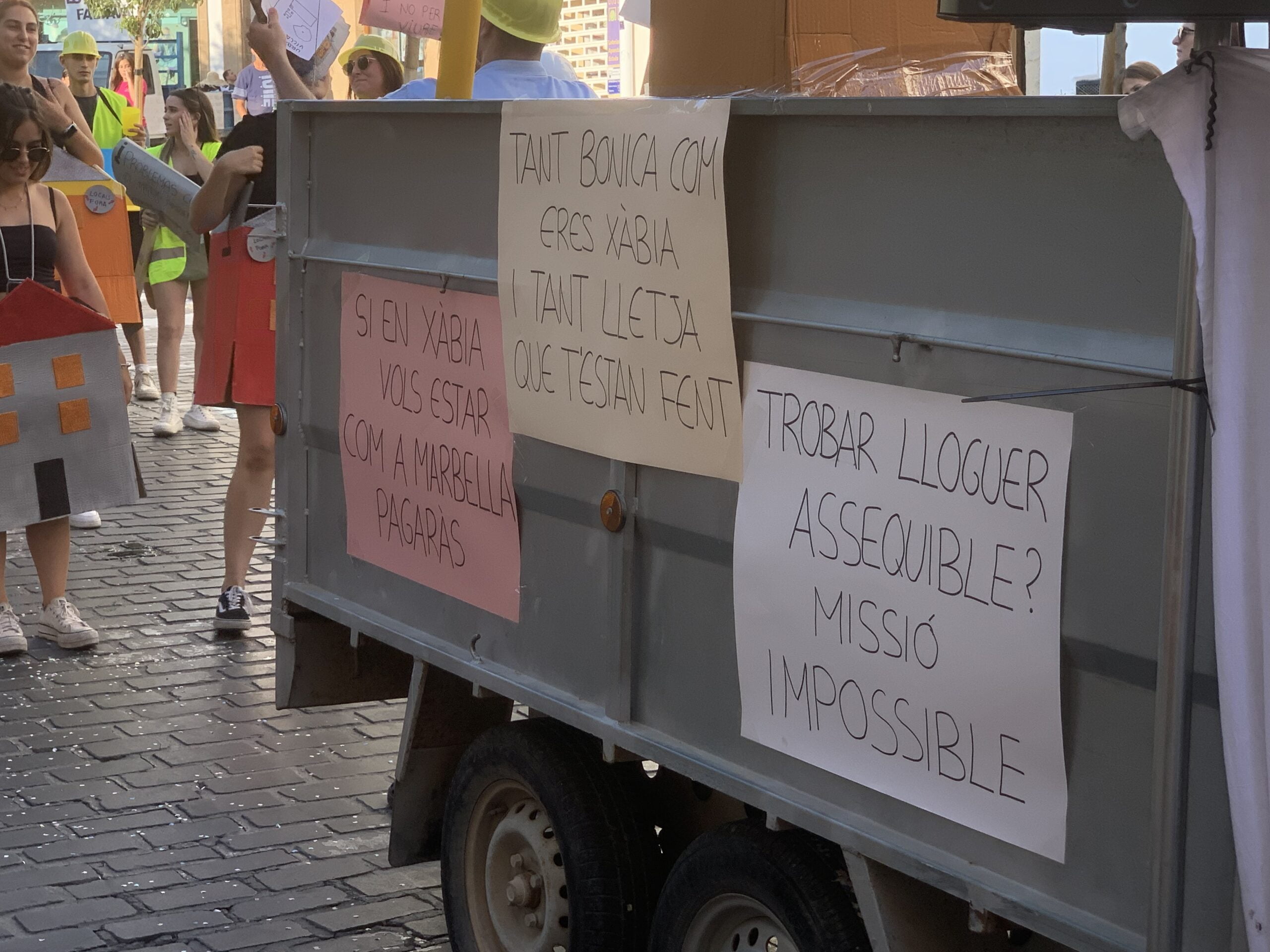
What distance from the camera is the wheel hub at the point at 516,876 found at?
11.4 ft

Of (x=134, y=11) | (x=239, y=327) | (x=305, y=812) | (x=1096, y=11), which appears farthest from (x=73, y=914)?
(x=134, y=11)

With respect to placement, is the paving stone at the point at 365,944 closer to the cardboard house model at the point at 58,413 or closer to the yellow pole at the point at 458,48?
the yellow pole at the point at 458,48

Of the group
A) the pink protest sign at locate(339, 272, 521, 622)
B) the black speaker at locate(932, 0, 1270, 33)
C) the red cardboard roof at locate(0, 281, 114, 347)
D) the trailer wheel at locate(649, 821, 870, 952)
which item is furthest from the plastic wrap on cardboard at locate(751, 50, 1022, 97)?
the red cardboard roof at locate(0, 281, 114, 347)

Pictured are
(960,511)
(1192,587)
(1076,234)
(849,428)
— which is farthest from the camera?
(849,428)

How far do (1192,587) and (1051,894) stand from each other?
1.68 ft

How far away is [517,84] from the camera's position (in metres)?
4.69

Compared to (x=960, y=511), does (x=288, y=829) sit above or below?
below

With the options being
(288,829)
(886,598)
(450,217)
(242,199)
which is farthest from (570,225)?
(242,199)

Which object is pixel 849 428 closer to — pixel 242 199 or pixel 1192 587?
pixel 1192 587

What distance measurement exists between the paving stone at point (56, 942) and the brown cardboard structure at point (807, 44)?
97.2 inches

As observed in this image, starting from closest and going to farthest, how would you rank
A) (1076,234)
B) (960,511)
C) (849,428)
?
(1076,234)
(960,511)
(849,428)

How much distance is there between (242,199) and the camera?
6660 mm

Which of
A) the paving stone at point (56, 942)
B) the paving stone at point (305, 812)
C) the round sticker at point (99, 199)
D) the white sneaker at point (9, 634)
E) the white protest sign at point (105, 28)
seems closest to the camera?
the paving stone at point (56, 942)

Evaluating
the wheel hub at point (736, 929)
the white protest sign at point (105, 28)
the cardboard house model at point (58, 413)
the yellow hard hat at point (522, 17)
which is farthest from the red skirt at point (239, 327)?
the white protest sign at point (105, 28)
